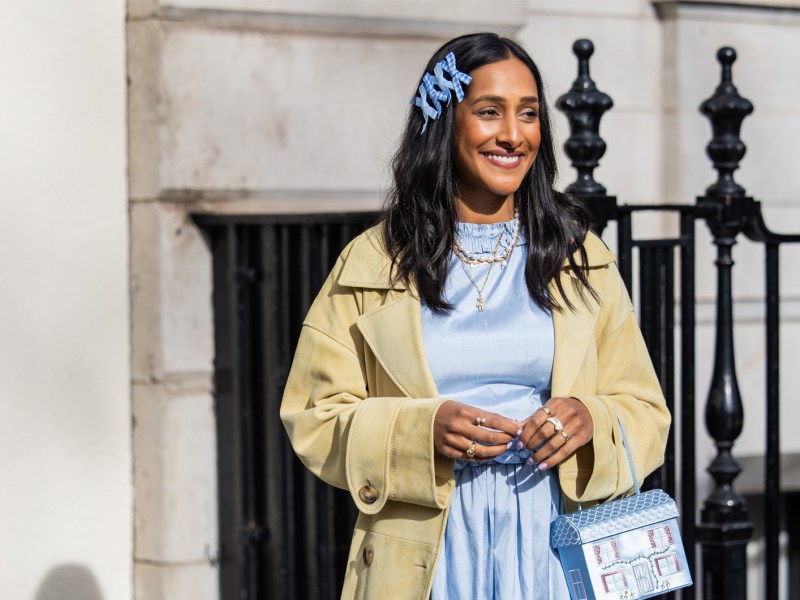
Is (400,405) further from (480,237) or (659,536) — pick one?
(659,536)

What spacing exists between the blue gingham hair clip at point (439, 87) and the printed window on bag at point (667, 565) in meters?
1.07

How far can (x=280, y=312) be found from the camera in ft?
15.5

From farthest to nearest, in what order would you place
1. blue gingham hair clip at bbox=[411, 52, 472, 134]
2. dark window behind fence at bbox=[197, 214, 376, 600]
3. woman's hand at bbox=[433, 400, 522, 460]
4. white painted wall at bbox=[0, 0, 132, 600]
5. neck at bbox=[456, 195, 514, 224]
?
1. white painted wall at bbox=[0, 0, 132, 600]
2. dark window behind fence at bbox=[197, 214, 376, 600]
3. neck at bbox=[456, 195, 514, 224]
4. blue gingham hair clip at bbox=[411, 52, 472, 134]
5. woman's hand at bbox=[433, 400, 522, 460]

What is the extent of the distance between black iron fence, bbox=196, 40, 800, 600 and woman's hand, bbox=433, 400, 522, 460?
121 centimetres

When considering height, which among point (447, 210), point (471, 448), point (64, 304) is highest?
point (447, 210)

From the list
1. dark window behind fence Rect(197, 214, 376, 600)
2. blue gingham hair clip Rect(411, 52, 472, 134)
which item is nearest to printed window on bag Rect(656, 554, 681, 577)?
blue gingham hair clip Rect(411, 52, 472, 134)

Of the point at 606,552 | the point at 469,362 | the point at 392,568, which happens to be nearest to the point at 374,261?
the point at 469,362

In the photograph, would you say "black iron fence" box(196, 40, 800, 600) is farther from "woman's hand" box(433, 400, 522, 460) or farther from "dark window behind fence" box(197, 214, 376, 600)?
"woman's hand" box(433, 400, 522, 460)

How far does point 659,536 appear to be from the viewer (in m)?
3.08

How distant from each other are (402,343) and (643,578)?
705 millimetres

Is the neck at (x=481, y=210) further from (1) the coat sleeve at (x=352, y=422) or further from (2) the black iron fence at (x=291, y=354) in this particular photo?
(2) the black iron fence at (x=291, y=354)

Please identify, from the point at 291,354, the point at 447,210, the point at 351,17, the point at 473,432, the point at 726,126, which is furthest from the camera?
the point at 351,17

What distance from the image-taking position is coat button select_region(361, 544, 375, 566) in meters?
3.14

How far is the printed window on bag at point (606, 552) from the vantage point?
3.00 m
